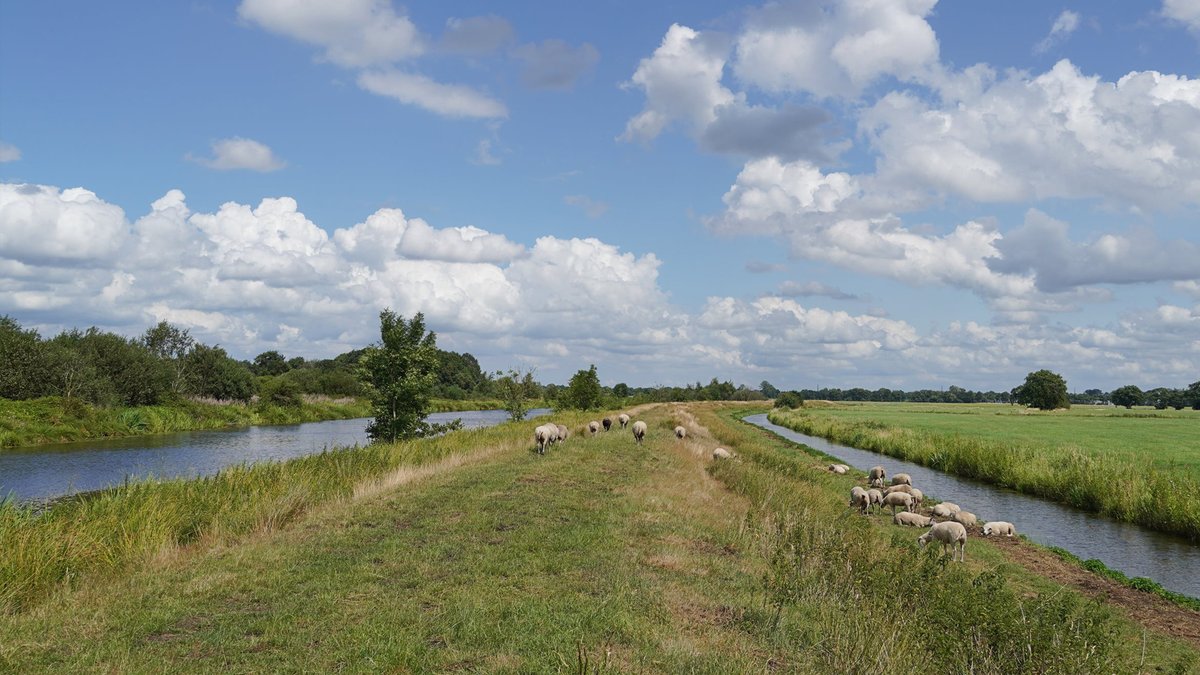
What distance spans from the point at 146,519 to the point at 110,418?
157ft

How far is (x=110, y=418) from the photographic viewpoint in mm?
50812

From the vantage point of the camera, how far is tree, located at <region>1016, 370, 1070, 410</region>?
371 ft

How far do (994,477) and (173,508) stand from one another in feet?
116

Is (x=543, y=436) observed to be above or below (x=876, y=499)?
above

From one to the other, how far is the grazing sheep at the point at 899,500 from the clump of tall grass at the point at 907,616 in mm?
8588

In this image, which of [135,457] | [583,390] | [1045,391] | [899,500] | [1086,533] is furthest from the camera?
[1045,391]

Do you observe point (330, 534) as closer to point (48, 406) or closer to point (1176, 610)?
point (1176, 610)

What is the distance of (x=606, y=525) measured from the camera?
45.5ft

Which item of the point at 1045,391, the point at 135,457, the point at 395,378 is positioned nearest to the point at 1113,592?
the point at 395,378

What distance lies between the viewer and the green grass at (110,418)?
42625 mm

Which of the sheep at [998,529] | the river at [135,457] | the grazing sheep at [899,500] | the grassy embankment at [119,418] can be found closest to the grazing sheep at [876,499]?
the grazing sheep at [899,500]

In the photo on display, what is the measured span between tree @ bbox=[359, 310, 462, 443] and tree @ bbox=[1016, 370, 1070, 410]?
113 m

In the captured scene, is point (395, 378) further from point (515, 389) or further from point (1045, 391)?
point (1045, 391)

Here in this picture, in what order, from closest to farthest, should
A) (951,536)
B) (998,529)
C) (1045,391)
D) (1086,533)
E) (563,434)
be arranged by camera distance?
(951,536) → (998,529) → (1086,533) → (563,434) → (1045,391)
